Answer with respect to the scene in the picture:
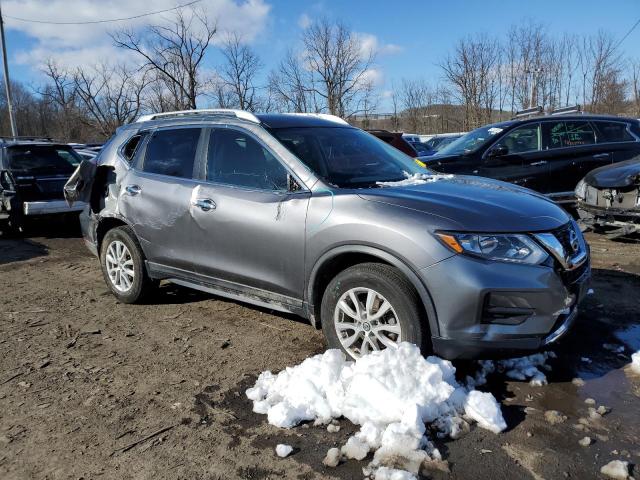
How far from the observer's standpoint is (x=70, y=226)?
10.3 metres

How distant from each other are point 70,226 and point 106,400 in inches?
314

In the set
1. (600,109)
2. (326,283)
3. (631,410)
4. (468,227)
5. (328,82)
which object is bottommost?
(631,410)

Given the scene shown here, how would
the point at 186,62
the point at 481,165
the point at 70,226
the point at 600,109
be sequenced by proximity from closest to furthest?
1. the point at 481,165
2. the point at 70,226
3. the point at 186,62
4. the point at 600,109

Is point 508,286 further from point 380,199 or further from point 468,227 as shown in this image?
point 380,199

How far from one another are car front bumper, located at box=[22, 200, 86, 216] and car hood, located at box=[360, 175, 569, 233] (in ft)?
23.2

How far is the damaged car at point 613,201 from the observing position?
21.1ft

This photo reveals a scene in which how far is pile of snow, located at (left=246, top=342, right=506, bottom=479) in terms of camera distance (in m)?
2.62

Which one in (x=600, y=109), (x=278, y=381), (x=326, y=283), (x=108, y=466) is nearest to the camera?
(x=108, y=466)

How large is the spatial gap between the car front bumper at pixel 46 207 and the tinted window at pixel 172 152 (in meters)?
4.69

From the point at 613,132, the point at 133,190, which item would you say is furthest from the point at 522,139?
the point at 133,190

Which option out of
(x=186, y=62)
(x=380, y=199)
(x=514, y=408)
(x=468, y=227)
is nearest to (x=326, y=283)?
(x=380, y=199)

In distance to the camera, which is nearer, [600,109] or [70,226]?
[70,226]

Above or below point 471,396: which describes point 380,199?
above

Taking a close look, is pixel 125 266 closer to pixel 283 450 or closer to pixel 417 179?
pixel 417 179
